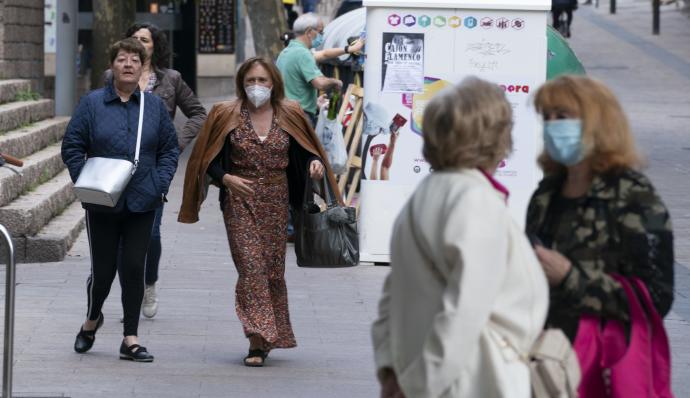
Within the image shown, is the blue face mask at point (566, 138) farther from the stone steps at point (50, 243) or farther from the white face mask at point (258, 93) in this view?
the stone steps at point (50, 243)

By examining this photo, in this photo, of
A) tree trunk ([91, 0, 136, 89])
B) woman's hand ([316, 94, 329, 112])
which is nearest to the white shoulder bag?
woman's hand ([316, 94, 329, 112])

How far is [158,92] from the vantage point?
8.32 meters

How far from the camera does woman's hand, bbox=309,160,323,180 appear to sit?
287 inches

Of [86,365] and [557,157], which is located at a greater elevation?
[557,157]

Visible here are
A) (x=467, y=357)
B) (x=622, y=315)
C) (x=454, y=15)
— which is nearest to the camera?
(x=467, y=357)

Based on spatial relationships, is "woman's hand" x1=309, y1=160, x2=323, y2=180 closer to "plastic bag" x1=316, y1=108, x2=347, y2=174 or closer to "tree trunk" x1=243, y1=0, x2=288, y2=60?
"plastic bag" x1=316, y1=108, x2=347, y2=174

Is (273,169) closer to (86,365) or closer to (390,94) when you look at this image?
(86,365)

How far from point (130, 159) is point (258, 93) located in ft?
2.39

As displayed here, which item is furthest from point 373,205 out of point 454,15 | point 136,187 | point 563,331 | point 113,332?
point 563,331

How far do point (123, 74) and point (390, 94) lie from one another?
359 centimetres

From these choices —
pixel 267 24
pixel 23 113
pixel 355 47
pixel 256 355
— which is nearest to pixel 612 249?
pixel 256 355

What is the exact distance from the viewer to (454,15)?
10406 mm

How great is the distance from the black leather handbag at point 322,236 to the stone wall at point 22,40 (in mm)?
8337

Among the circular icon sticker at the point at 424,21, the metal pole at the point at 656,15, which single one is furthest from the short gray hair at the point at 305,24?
the metal pole at the point at 656,15
